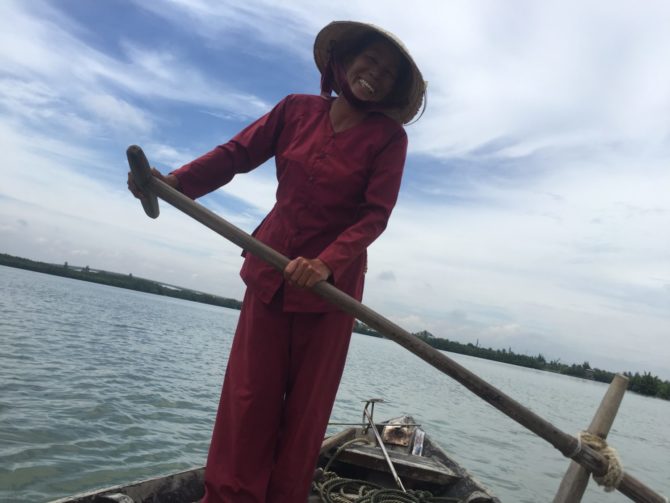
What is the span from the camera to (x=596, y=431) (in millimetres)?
2383

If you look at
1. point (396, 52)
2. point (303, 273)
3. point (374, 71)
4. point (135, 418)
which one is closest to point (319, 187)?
point (303, 273)

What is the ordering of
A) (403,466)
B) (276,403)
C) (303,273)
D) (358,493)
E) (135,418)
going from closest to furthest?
1. (303,273)
2. (276,403)
3. (358,493)
4. (403,466)
5. (135,418)

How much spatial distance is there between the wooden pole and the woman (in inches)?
45.0

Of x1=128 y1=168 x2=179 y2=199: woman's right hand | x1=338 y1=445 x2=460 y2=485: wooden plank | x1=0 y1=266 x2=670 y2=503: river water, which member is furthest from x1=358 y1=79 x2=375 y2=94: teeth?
x1=0 y1=266 x2=670 y2=503: river water

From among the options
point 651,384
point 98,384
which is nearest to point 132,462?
→ point 98,384

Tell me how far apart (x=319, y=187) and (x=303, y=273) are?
1.50 feet

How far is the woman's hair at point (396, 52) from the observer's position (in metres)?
2.34

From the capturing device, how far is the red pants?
88.0 inches

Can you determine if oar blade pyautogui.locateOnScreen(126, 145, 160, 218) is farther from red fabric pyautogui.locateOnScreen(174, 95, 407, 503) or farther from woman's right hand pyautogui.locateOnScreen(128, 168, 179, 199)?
red fabric pyautogui.locateOnScreen(174, 95, 407, 503)

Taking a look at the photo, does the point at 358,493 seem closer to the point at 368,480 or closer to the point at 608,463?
the point at 368,480

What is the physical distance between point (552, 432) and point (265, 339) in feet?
4.30

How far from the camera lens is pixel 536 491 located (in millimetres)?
9367

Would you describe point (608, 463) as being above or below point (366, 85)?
below

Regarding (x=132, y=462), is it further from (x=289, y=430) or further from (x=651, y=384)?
(x=651, y=384)
